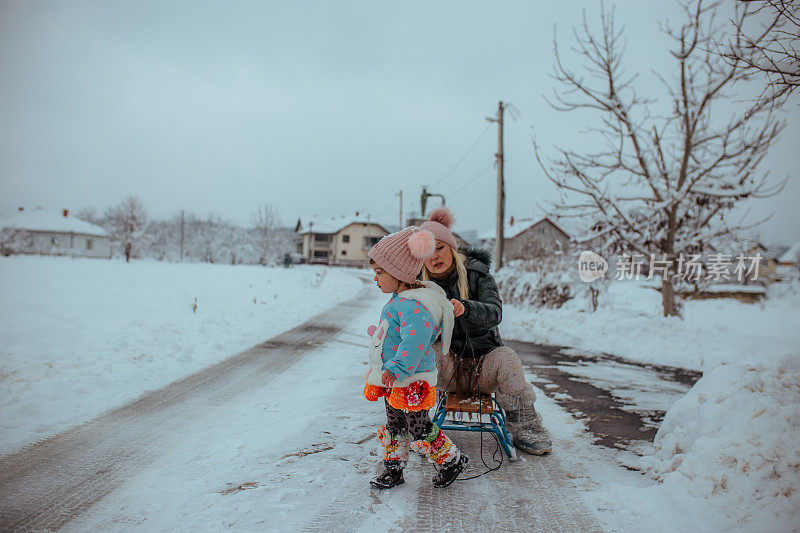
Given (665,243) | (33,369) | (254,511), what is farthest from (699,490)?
(665,243)

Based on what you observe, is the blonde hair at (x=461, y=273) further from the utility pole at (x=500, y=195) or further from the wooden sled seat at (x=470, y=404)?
the utility pole at (x=500, y=195)

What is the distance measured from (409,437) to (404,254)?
1084 millimetres

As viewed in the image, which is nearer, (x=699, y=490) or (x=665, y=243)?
(x=699, y=490)

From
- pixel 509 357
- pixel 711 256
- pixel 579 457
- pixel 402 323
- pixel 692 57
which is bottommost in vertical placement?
pixel 579 457

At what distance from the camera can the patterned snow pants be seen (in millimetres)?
2514

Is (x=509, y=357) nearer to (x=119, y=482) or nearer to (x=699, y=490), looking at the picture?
(x=699, y=490)

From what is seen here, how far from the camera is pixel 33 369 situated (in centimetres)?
433

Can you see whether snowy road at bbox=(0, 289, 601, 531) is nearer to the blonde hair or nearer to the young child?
the young child

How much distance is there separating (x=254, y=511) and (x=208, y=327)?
5.89m

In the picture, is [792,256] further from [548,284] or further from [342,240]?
[342,240]

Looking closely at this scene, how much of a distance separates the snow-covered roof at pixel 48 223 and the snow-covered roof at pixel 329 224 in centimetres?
2859

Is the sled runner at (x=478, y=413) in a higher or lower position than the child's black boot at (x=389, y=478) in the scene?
higher

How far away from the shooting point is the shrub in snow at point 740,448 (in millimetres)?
1985

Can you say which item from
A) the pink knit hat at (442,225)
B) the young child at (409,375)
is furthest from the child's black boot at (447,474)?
the pink knit hat at (442,225)
